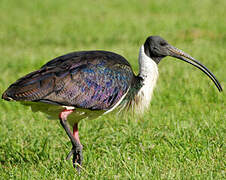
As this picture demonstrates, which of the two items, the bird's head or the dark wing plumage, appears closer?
the dark wing plumage

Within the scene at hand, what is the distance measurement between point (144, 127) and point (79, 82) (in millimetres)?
1501

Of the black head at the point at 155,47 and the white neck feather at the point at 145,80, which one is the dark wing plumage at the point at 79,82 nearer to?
the white neck feather at the point at 145,80

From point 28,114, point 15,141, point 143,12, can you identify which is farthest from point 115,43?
point 15,141

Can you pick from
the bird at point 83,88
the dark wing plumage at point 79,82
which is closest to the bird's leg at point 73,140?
the bird at point 83,88

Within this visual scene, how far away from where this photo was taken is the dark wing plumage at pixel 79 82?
472cm

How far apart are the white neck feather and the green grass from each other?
17.3 inches

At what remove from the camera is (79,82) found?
492 cm

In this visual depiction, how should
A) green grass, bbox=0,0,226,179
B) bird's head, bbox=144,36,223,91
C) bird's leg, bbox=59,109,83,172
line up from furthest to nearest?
1. bird's head, bbox=144,36,223,91
2. bird's leg, bbox=59,109,83,172
3. green grass, bbox=0,0,226,179

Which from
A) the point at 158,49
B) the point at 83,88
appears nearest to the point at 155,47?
the point at 158,49

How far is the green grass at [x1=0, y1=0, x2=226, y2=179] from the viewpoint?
4.67m

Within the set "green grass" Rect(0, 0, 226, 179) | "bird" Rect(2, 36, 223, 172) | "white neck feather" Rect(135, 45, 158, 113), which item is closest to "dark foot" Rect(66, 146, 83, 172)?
"bird" Rect(2, 36, 223, 172)

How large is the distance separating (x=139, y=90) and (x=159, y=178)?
1375 mm

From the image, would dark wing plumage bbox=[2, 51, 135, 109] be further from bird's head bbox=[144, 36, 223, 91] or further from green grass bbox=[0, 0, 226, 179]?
green grass bbox=[0, 0, 226, 179]

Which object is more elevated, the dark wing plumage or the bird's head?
the bird's head
